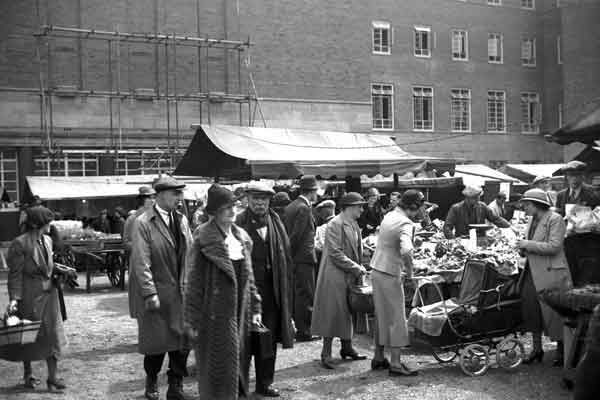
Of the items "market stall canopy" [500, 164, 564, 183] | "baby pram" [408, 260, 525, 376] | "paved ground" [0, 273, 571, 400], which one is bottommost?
"paved ground" [0, 273, 571, 400]

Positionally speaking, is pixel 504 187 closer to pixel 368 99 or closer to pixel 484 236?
pixel 368 99

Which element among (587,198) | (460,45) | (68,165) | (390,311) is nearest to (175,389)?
(390,311)

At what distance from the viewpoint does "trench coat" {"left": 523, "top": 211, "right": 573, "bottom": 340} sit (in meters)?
8.05

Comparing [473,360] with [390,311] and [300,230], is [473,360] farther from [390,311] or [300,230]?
[300,230]

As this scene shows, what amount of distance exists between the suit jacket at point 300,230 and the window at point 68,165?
67.8 feet

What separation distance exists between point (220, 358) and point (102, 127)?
25.8m

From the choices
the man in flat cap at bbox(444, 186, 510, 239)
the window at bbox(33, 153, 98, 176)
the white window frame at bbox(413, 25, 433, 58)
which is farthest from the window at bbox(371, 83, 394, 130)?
the man in flat cap at bbox(444, 186, 510, 239)

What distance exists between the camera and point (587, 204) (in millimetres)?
9062

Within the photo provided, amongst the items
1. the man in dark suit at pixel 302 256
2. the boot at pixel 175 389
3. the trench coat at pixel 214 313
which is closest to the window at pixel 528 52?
the man in dark suit at pixel 302 256

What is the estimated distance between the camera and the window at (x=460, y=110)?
4161cm

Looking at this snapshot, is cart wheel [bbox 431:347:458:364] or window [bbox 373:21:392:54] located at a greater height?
window [bbox 373:21:392:54]

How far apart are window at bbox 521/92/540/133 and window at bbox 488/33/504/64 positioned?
2.72 meters

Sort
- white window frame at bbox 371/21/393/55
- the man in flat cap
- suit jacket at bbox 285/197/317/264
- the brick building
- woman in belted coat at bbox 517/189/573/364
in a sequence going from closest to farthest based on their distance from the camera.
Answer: woman in belted coat at bbox 517/189/573/364, suit jacket at bbox 285/197/317/264, the man in flat cap, the brick building, white window frame at bbox 371/21/393/55

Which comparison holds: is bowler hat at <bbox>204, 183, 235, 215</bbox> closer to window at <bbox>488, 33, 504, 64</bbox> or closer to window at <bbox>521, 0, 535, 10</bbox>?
window at <bbox>488, 33, 504, 64</bbox>
